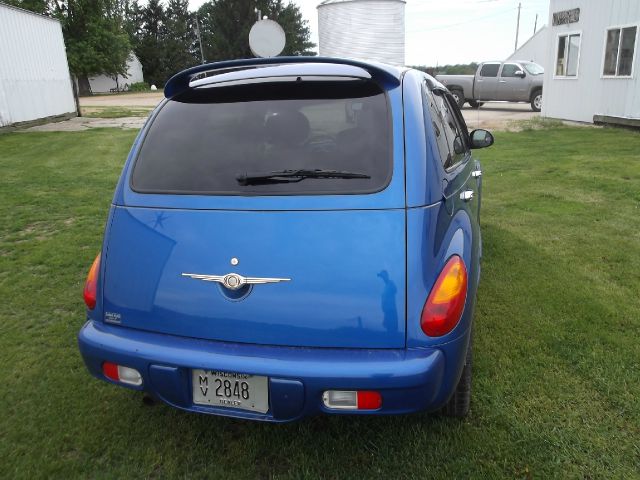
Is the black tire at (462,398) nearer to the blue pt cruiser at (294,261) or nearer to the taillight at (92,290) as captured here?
the blue pt cruiser at (294,261)

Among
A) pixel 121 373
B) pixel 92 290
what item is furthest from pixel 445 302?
pixel 92 290

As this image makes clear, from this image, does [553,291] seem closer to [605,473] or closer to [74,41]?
[605,473]

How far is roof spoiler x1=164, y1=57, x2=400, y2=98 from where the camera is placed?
7.67ft

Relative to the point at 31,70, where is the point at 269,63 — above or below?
below

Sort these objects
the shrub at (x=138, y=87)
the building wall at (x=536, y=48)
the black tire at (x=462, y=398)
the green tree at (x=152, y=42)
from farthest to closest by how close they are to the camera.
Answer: the green tree at (x=152, y=42)
the shrub at (x=138, y=87)
the building wall at (x=536, y=48)
the black tire at (x=462, y=398)

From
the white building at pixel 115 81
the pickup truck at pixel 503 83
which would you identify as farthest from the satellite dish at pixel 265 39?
the white building at pixel 115 81

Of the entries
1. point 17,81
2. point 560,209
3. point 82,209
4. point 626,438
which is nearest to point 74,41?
point 17,81

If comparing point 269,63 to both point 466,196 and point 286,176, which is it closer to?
point 286,176

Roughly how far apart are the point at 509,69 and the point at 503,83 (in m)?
0.54

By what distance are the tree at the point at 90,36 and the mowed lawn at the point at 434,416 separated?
133ft

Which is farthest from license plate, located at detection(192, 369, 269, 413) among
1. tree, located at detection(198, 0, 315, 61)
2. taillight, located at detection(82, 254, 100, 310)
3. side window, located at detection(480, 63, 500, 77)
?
tree, located at detection(198, 0, 315, 61)

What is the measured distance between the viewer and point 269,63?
2.72m

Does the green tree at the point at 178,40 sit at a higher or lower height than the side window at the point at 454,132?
higher

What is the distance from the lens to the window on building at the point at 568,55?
14000 mm
